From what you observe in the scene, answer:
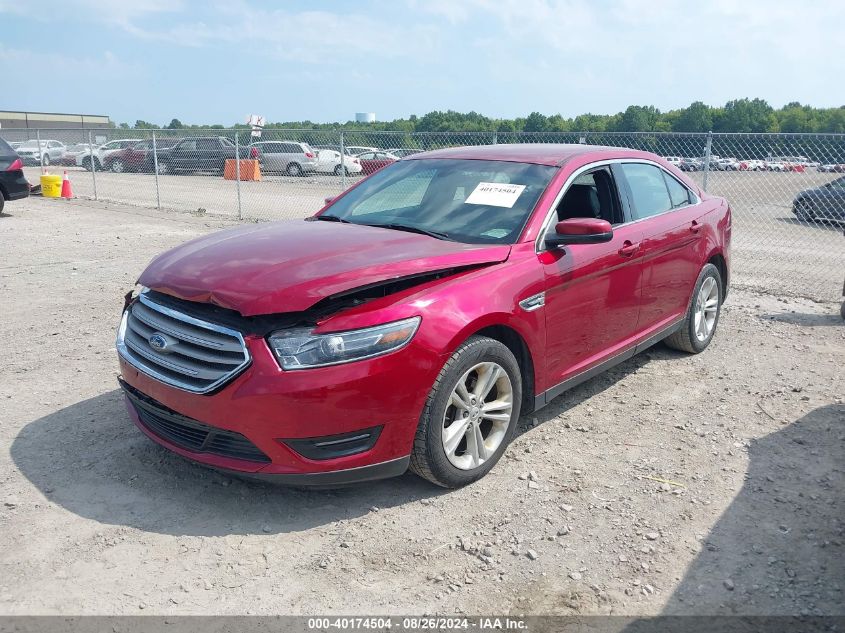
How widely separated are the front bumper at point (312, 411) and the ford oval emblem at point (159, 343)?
20 centimetres

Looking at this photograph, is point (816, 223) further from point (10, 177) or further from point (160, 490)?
point (10, 177)

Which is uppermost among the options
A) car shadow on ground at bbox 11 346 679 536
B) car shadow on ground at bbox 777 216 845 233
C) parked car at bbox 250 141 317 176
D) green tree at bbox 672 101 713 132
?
green tree at bbox 672 101 713 132

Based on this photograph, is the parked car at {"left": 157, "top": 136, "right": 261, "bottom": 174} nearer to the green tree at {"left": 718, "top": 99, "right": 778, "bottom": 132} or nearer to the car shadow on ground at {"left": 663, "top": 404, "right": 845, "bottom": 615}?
the car shadow on ground at {"left": 663, "top": 404, "right": 845, "bottom": 615}

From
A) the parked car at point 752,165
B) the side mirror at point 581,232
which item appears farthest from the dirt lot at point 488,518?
the parked car at point 752,165

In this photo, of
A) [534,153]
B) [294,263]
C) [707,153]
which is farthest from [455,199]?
[707,153]

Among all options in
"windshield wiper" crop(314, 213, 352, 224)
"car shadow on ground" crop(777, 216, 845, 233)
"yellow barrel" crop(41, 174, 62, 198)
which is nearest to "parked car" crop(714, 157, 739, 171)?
"car shadow on ground" crop(777, 216, 845, 233)

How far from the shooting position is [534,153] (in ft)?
15.5

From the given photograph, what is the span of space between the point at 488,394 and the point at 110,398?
2643 millimetres

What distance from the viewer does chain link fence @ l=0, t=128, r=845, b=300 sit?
1049cm

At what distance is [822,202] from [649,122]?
29.1m

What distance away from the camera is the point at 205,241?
13.6 feet

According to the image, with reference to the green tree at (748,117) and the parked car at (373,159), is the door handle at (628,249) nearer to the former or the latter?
the parked car at (373,159)

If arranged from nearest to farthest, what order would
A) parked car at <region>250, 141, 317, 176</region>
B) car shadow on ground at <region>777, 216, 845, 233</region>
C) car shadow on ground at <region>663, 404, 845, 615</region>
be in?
car shadow on ground at <region>663, 404, 845, 615</region>
car shadow on ground at <region>777, 216, 845, 233</region>
parked car at <region>250, 141, 317, 176</region>

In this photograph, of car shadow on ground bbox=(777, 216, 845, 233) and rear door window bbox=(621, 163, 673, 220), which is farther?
car shadow on ground bbox=(777, 216, 845, 233)
